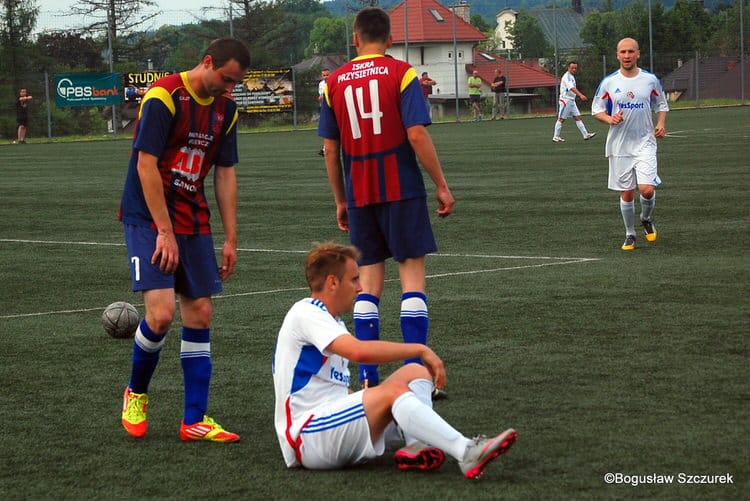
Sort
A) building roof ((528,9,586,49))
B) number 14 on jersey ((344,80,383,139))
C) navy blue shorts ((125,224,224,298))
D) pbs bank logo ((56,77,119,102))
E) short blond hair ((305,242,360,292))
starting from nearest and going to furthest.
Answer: short blond hair ((305,242,360,292)) < navy blue shorts ((125,224,224,298)) < number 14 on jersey ((344,80,383,139)) < pbs bank logo ((56,77,119,102)) < building roof ((528,9,586,49))

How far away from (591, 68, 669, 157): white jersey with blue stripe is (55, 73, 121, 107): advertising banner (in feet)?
122

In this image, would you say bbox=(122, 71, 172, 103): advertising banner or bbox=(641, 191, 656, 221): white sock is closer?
bbox=(641, 191, 656, 221): white sock

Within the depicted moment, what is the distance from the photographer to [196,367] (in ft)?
20.2

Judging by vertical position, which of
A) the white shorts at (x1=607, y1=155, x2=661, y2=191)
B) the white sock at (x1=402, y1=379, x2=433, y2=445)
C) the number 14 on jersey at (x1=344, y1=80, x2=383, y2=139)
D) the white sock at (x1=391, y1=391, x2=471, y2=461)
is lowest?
the white sock at (x1=391, y1=391, x2=471, y2=461)

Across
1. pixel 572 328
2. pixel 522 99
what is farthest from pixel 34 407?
pixel 522 99

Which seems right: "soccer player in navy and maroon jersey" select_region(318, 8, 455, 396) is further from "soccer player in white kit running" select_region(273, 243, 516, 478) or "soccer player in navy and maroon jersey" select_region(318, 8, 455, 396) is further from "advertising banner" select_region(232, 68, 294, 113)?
"advertising banner" select_region(232, 68, 294, 113)

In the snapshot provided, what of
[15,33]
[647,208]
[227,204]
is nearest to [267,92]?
[15,33]

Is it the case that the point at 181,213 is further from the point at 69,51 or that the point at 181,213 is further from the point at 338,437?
the point at 69,51

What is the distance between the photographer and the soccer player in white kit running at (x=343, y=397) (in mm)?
5051

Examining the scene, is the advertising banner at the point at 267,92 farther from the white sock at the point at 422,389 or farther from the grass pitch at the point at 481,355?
the white sock at the point at 422,389

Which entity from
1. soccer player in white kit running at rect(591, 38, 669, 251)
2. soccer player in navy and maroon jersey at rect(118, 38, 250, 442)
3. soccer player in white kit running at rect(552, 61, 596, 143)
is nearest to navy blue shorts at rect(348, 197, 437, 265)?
soccer player in navy and maroon jersey at rect(118, 38, 250, 442)

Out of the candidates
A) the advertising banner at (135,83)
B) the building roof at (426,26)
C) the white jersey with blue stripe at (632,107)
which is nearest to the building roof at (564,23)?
the building roof at (426,26)

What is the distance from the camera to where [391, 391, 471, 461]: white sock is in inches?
197

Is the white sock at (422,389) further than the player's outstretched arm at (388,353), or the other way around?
the white sock at (422,389)
